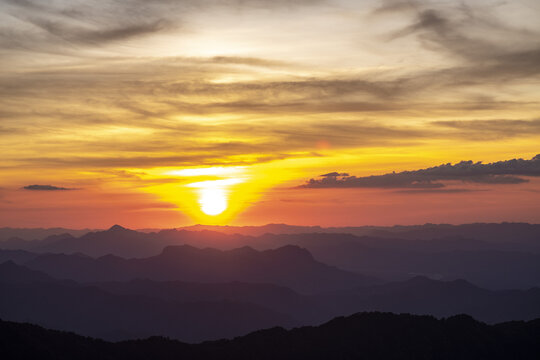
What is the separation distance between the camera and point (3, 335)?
194 m

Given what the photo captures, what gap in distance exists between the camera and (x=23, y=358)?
607 feet

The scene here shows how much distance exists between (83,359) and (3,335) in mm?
26945

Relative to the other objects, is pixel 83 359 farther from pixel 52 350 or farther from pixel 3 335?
pixel 3 335

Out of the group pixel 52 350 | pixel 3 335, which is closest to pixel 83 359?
pixel 52 350

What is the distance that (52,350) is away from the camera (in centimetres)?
19612

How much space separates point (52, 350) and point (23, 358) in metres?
12.3

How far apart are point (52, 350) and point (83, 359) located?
10.6m

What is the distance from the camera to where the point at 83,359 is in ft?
645

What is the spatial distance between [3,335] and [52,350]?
16378 millimetres

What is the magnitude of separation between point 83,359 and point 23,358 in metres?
19.4

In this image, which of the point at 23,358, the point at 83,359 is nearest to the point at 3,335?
the point at 23,358

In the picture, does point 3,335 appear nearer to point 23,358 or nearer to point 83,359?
point 23,358
